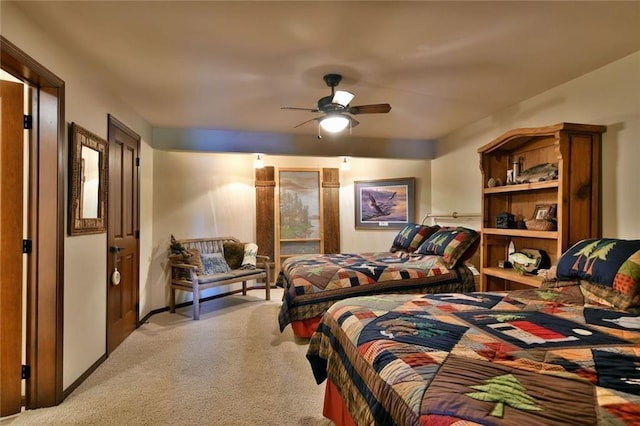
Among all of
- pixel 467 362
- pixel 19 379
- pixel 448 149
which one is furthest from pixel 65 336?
pixel 448 149

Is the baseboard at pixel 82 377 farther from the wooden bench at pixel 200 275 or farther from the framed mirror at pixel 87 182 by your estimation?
the wooden bench at pixel 200 275

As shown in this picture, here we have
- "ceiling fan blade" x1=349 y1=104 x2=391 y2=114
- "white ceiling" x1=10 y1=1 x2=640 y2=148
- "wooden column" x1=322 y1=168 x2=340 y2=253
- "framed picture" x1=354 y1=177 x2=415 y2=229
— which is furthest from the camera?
"wooden column" x1=322 y1=168 x2=340 y2=253

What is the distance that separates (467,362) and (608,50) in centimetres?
256

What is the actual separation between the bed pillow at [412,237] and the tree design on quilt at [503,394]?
3.31 m

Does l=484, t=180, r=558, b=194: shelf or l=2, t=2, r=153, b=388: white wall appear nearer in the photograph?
l=2, t=2, r=153, b=388: white wall

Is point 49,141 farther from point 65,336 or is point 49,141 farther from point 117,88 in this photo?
point 65,336

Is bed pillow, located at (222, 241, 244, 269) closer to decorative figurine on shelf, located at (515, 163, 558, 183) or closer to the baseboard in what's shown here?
the baseboard

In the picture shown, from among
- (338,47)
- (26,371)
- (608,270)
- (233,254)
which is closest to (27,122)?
(26,371)

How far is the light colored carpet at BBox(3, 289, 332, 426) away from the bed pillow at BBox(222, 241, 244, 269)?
1.30 meters

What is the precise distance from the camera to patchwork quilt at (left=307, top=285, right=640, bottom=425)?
869 millimetres

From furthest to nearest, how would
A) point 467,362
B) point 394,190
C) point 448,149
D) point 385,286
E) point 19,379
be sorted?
1. point 394,190
2. point 448,149
3. point 385,286
4. point 19,379
5. point 467,362

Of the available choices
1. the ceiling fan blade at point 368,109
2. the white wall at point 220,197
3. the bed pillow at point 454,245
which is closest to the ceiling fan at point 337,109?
the ceiling fan blade at point 368,109

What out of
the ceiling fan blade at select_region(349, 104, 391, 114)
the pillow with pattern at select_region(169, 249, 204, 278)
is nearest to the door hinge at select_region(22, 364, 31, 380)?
the pillow with pattern at select_region(169, 249, 204, 278)

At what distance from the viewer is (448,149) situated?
482 centimetres
